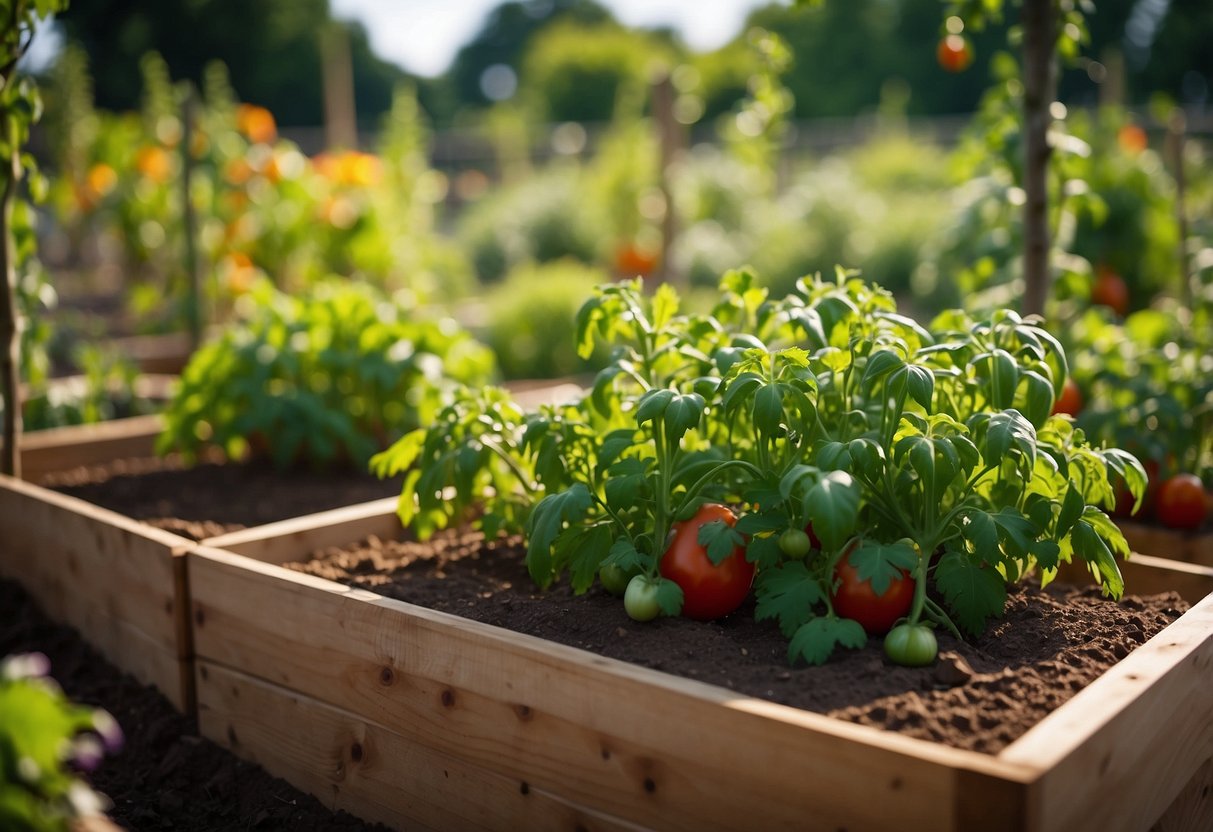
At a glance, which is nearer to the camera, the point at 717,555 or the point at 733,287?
the point at 717,555

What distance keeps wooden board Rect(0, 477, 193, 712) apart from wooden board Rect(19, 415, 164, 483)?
484 mm

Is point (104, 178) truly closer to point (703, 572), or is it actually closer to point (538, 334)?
point (538, 334)

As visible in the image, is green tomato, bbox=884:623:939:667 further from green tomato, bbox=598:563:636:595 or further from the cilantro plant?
green tomato, bbox=598:563:636:595

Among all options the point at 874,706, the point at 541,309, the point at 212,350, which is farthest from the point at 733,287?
the point at 541,309

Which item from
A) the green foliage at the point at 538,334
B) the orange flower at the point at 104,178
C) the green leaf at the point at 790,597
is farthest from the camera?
the orange flower at the point at 104,178

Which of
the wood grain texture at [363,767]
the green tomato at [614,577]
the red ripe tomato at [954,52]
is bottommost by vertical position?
the wood grain texture at [363,767]

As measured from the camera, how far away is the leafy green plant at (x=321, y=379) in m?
3.84

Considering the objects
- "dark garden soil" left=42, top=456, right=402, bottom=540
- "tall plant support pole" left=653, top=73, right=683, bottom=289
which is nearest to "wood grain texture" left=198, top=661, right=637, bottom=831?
"dark garden soil" left=42, top=456, right=402, bottom=540

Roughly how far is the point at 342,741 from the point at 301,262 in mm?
5472

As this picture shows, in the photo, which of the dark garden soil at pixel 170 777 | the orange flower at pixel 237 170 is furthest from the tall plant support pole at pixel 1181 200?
the orange flower at pixel 237 170

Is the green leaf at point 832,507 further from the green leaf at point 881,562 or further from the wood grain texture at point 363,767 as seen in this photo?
the wood grain texture at point 363,767

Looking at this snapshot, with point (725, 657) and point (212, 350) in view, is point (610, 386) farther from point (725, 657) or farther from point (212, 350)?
point (212, 350)

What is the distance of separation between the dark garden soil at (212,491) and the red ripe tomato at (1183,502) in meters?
2.33

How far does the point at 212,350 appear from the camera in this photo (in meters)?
3.94
